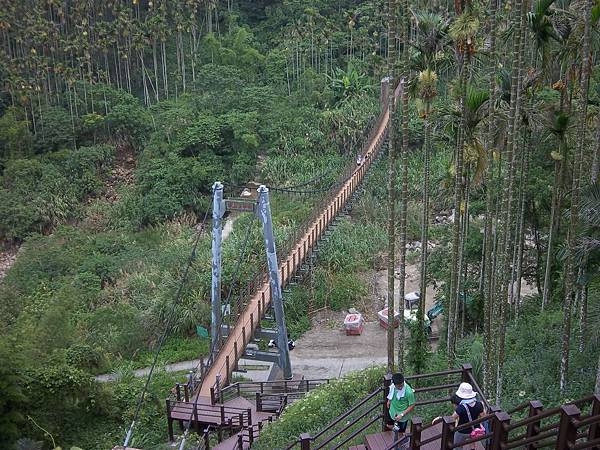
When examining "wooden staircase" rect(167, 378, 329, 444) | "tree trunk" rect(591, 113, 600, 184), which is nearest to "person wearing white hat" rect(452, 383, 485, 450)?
"tree trunk" rect(591, 113, 600, 184)

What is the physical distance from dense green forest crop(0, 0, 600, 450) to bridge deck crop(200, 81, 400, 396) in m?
1.24

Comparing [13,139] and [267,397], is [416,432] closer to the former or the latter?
[267,397]

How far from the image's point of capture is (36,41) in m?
34.8

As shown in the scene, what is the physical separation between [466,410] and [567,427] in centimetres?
112

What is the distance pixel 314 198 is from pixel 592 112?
1506 centimetres

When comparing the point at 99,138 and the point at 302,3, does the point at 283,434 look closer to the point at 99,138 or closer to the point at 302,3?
the point at 99,138

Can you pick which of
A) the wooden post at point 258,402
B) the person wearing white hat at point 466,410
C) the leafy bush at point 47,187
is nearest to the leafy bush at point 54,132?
the leafy bush at point 47,187

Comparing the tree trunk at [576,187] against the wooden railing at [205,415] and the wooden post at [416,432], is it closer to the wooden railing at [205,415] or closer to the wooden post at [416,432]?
the wooden post at [416,432]

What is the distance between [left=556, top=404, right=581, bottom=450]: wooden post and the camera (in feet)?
14.9

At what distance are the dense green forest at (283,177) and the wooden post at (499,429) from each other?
133 inches

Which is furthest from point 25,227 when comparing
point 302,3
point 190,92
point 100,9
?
point 302,3

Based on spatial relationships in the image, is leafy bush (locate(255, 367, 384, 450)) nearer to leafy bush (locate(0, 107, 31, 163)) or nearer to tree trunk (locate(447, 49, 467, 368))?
tree trunk (locate(447, 49, 467, 368))

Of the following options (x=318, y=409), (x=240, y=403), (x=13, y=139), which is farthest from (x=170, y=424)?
(x=13, y=139)

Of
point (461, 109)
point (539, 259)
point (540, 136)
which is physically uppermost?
point (461, 109)
